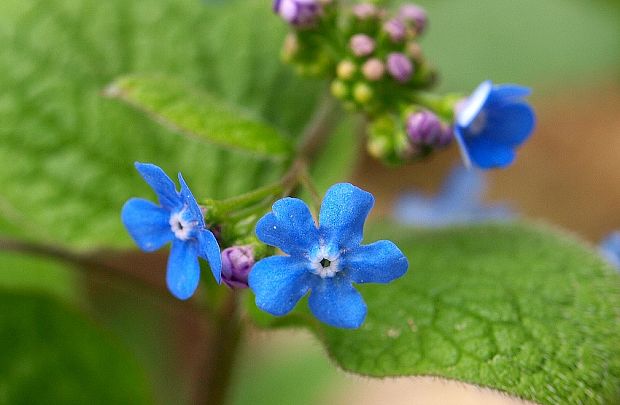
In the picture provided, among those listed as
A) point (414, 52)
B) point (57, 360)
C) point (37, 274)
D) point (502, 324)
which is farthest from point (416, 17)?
point (37, 274)

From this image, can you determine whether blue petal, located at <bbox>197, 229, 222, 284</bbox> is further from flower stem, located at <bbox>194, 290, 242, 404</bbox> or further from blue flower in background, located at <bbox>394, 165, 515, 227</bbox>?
blue flower in background, located at <bbox>394, 165, 515, 227</bbox>

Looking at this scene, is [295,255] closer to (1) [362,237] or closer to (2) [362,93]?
(1) [362,237]

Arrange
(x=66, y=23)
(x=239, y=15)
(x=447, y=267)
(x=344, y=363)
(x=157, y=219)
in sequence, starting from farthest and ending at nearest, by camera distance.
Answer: (x=239, y=15), (x=66, y=23), (x=447, y=267), (x=344, y=363), (x=157, y=219)

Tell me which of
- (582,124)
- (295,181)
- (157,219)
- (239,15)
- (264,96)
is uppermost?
(582,124)

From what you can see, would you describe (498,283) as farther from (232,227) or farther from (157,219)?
(157,219)

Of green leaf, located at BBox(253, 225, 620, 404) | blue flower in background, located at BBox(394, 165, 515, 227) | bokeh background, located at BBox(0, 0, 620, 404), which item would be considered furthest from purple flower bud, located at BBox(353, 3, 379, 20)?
blue flower in background, located at BBox(394, 165, 515, 227)

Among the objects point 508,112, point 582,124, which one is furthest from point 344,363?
point 582,124

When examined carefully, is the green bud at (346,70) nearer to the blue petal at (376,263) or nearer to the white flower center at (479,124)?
the white flower center at (479,124)
